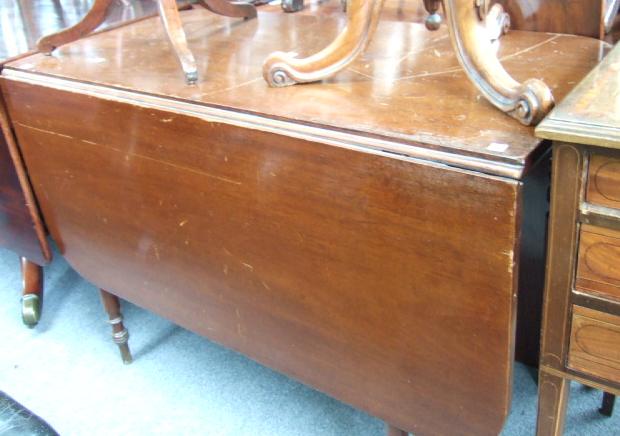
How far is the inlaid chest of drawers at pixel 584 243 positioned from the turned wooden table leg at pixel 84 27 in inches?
42.6

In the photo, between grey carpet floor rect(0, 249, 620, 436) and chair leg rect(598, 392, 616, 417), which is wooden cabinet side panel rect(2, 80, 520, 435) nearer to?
grey carpet floor rect(0, 249, 620, 436)

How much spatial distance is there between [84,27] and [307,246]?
→ 86 centimetres

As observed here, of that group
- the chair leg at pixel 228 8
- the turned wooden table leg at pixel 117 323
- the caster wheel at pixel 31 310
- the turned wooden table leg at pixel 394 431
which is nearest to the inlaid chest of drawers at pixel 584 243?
the turned wooden table leg at pixel 394 431

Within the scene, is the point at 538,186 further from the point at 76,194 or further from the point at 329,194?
the point at 76,194

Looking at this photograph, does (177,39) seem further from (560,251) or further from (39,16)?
(39,16)

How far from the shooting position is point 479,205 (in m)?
0.77

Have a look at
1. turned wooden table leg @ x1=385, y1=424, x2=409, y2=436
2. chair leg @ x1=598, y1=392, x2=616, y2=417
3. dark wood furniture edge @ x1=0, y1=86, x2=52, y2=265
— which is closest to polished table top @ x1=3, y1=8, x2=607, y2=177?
dark wood furniture edge @ x1=0, y1=86, x2=52, y2=265

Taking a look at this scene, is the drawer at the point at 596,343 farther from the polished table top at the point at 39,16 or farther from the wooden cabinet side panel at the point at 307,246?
the polished table top at the point at 39,16

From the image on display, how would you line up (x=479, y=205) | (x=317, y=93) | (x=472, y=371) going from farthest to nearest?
(x=317, y=93), (x=472, y=371), (x=479, y=205)

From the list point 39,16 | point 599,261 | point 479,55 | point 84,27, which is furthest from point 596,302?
point 39,16

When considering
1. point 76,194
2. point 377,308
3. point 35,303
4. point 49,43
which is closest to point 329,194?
point 377,308

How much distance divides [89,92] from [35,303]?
0.90 metres

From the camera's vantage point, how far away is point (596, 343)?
0.80 m

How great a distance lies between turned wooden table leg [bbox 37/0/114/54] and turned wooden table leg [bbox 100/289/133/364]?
0.57 metres
